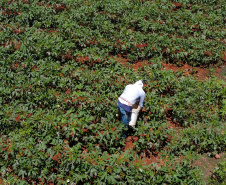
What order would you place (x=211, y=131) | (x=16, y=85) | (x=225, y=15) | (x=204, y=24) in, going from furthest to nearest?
(x=225, y=15) < (x=204, y=24) < (x=16, y=85) < (x=211, y=131)

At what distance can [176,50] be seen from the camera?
8.14 meters

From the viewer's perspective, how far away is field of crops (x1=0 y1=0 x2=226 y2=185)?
4699 millimetres

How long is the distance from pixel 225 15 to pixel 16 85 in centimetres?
901

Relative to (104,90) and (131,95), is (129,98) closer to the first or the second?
(131,95)

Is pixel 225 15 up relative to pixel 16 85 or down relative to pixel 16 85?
up

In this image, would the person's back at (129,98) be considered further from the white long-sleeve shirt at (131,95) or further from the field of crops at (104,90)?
the field of crops at (104,90)

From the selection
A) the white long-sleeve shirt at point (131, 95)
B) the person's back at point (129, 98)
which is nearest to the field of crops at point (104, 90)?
the person's back at point (129, 98)

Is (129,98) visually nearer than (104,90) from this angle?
Yes

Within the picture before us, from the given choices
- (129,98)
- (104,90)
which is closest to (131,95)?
(129,98)

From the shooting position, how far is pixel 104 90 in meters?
6.44

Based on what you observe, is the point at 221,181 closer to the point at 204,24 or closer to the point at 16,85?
the point at 16,85

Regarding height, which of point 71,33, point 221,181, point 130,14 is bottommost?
point 221,181

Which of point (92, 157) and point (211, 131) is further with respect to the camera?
point (211, 131)

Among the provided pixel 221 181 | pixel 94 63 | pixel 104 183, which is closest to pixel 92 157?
pixel 104 183
